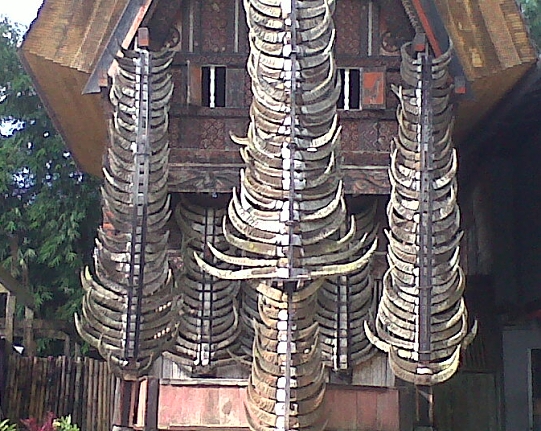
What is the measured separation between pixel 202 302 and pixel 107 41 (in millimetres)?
2934

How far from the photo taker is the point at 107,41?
1066 centimetres

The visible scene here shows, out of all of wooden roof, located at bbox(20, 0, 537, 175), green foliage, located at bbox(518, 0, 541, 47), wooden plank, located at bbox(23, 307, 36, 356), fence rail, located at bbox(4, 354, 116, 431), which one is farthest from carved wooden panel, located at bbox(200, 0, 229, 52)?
green foliage, located at bbox(518, 0, 541, 47)

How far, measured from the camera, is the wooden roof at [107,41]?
11.0 metres

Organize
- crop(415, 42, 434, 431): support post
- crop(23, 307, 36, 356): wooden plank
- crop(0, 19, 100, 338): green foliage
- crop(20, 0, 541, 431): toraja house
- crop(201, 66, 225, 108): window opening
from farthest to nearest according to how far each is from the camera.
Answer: crop(0, 19, 100, 338): green foliage → crop(23, 307, 36, 356): wooden plank → crop(201, 66, 225, 108): window opening → crop(415, 42, 434, 431): support post → crop(20, 0, 541, 431): toraja house

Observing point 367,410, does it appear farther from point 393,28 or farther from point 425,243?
point 393,28

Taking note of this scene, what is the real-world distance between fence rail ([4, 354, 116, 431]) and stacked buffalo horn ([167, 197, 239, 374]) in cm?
333

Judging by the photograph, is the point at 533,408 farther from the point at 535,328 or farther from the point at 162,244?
the point at 162,244

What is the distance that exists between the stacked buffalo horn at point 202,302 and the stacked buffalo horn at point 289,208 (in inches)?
65.6

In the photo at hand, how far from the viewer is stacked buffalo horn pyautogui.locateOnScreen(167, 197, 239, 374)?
1011cm

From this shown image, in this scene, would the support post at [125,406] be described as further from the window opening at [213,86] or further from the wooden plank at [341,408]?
the window opening at [213,86]

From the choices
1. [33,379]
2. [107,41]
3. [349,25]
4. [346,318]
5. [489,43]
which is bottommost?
[33,379]

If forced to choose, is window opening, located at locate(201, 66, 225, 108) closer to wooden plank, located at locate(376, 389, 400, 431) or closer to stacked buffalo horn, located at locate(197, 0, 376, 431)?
stacked buffalo horn, located at locate(197, 0, 376, 431)

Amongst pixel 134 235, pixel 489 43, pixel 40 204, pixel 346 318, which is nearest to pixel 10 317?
pixel 40 204

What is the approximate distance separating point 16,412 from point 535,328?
262 inches
